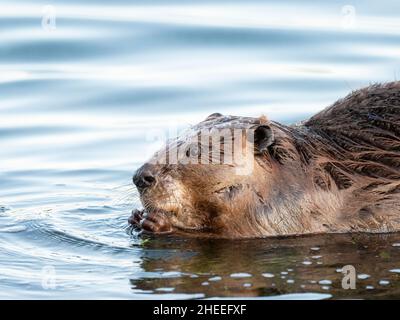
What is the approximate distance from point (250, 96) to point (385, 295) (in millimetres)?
Result: 5745

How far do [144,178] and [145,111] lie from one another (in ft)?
13.9

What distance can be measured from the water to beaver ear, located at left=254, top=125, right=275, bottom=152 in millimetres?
643

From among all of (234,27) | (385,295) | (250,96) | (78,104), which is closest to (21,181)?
(78,104)

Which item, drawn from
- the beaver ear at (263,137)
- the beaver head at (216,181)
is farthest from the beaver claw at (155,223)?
the beaver ear at (263,137)

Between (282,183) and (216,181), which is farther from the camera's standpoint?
(282,183)

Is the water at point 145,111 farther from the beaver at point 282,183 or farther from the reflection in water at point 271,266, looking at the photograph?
the beaver at point 282,183

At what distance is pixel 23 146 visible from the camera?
10727 millimetres

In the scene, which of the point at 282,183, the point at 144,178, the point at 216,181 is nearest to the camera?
the point at 144,178

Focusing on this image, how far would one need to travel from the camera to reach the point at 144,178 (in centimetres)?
756

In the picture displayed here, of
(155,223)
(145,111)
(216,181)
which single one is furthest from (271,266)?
(145,111)

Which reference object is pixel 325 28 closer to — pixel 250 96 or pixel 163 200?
pixel 250 96

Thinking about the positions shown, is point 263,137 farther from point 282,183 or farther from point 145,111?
point 145,111

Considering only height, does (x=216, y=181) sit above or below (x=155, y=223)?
above

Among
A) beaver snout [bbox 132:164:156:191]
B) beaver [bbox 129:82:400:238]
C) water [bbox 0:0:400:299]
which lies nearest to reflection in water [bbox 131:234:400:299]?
water [bbox 0:0:400:299]
